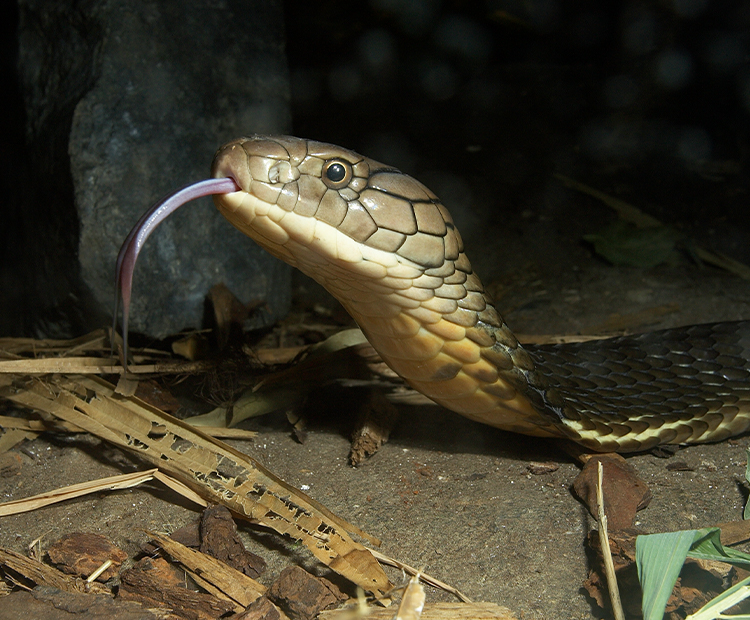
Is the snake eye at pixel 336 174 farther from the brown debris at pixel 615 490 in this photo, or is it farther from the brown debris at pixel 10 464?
the brown debris at pixel 10 464

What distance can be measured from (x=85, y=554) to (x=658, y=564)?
49.7 inches

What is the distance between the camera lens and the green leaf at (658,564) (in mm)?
1340

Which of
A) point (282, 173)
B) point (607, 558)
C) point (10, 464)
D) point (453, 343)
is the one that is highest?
point (282, 173)

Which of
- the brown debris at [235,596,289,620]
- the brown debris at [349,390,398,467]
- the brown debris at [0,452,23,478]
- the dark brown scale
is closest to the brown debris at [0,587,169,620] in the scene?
the brown debris at [235,596,289,620]

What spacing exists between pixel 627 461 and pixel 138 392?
1.61m

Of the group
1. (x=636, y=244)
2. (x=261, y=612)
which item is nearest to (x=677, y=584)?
(x=261, y=612)

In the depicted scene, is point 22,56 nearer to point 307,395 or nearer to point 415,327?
point 307,395

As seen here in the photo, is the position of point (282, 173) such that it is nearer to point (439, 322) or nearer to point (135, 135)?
point (439, 322)

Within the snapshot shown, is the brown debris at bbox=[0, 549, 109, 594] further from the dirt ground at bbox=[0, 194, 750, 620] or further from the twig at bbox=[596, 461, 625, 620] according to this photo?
the twig at bbox=[596, 461, 625, 620]

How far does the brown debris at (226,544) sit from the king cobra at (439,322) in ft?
1.72

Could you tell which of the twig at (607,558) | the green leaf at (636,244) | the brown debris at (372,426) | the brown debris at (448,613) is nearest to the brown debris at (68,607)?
the brown debris at (448,613)

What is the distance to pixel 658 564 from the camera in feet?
4.62

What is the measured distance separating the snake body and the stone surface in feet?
3.55

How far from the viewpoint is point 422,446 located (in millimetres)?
2164
